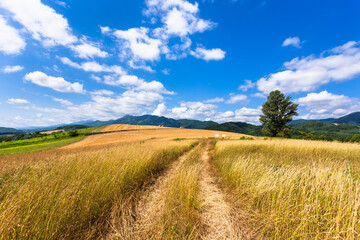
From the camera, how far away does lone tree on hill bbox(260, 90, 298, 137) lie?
3134 centimetres

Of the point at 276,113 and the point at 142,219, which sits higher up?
the point at 276,113

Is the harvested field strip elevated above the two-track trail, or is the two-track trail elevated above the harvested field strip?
the harvested field strip

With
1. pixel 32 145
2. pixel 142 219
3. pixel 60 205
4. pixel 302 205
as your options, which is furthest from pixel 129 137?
pixel 302 205

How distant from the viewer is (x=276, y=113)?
104 feet

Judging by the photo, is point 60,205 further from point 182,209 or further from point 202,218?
point 202,218

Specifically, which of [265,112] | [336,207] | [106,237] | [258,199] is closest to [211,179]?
[258,199]

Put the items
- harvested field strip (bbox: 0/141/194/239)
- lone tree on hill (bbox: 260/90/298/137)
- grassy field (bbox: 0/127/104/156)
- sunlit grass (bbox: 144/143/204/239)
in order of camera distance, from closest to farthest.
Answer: harvested field strip (bbox: 0/141/194/239) < sunlit grass (bbox: 144/143/204/239) < grassy field (bbox: 0/127/104/156) < lone tree on hill (bbox: 260/90/298/137)

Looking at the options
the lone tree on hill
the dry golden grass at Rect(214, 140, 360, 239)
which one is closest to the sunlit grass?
the dry golden grass at Rect(214, 140, 360, 239)

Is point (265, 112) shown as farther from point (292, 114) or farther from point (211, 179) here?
point (211, 179)

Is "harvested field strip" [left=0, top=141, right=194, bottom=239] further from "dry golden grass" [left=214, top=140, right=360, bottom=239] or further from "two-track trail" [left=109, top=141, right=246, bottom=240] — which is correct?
"dry golden grass" [left=214, top=140, right=360, bottom=239]

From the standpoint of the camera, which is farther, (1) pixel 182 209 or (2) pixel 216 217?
(2) pixel 216 217

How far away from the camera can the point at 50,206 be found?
8.75 feet

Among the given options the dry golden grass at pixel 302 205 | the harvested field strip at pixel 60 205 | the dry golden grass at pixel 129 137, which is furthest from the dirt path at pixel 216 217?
the dry golden grass at pixel 129 137

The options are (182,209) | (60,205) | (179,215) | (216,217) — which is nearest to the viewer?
(60,205)
